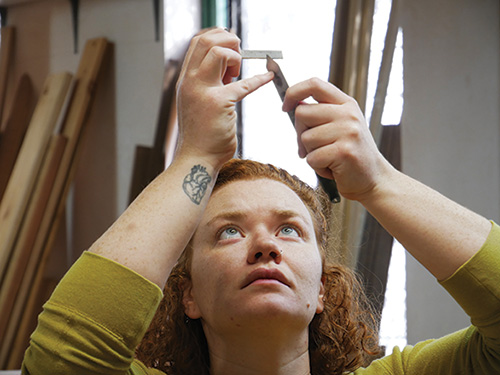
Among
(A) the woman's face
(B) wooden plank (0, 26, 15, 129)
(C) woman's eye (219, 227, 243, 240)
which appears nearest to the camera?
(A) the woman's face

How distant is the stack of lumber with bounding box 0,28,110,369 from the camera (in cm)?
328

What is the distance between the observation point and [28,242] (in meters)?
3.34

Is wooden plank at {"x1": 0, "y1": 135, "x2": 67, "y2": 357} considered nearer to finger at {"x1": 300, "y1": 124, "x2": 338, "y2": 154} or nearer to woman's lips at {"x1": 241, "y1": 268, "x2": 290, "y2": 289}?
woman's lips at {"x1": 241, "y1": 268, "x2": 290, "y2": 289}

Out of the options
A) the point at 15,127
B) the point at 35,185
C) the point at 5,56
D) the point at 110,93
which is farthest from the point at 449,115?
the point at 5,56

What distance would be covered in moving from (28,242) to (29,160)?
17.9 inches

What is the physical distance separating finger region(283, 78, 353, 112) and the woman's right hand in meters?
0.08

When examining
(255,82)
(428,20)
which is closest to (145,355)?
(255,82)

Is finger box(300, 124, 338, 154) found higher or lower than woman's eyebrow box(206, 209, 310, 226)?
higher

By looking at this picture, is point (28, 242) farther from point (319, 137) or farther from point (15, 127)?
point (319, 137)

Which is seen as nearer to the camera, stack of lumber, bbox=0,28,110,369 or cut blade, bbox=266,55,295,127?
cut blade, bbox=266,55,295,127

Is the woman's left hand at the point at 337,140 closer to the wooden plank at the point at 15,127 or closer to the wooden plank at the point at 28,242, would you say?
the wooden plank at the point at 28,242

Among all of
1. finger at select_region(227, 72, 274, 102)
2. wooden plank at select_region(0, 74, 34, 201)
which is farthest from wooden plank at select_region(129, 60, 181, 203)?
finger at select_region(227, 72, 274, 102)

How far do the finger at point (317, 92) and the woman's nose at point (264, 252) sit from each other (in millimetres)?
281

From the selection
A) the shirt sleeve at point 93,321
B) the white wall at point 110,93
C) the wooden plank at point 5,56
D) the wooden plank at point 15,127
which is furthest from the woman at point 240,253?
the wooden plank at point 5,56
